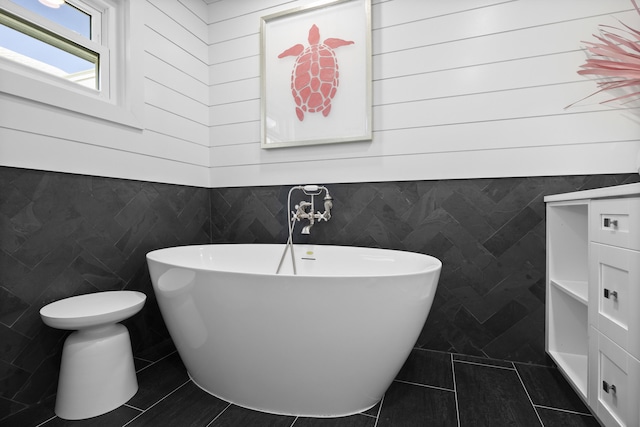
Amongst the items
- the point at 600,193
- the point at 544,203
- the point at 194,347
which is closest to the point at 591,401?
the point at 600,193

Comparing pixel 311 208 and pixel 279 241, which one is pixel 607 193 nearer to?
pixel 311 208

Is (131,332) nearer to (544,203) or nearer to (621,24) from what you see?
(544,203)

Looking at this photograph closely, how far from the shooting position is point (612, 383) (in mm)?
1105

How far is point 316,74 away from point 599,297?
195cm

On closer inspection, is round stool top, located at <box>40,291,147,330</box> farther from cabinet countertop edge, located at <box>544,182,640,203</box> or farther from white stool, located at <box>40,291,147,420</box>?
cabinet countertop edge, located at <box>544,182,640,203</box>

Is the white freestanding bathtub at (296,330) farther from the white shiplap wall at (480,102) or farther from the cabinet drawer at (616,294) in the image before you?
the white shiplap wall at (480,102)

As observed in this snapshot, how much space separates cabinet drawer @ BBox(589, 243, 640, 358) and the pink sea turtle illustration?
1665 mm

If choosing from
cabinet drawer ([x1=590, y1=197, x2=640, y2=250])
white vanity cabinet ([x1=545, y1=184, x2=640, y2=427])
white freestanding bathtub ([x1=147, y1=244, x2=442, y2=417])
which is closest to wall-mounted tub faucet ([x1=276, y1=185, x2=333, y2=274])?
white freestanding bathtub ([x1=147, y1=244, x2=442, y2=417])

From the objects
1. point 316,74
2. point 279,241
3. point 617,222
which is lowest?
point 279,241

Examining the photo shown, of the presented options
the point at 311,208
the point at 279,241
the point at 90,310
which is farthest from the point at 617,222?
the point at 90,310

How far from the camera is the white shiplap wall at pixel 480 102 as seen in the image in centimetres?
168

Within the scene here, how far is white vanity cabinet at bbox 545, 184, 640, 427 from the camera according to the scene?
101cm

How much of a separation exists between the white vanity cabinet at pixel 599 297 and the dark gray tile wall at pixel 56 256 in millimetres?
2202

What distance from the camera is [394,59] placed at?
204 centimetres
